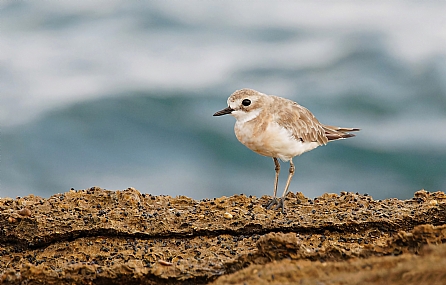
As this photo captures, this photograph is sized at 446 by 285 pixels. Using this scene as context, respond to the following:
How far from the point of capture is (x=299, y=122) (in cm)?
864

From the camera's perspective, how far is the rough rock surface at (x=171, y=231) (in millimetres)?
5160

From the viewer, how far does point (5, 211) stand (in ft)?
21.9

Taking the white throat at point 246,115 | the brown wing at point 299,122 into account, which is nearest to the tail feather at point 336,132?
the brown wing at point 299,122

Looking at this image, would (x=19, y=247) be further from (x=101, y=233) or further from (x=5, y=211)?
(x=101, y=233)

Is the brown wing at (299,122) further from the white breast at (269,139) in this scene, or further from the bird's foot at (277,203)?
the bird's foot at (277,203)

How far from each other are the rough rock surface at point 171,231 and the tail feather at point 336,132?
6.42 ft

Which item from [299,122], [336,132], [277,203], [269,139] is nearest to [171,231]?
[277,203]

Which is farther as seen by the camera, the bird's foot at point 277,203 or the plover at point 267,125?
the plover at point 267,125

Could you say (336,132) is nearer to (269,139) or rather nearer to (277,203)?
(269,139)

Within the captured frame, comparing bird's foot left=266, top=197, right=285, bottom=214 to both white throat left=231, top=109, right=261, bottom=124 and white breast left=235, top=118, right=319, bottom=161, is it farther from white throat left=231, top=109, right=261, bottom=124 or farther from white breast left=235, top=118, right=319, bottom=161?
white throat left=231, top=109, right=261, bottom=124

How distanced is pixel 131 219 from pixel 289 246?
8.06 feet

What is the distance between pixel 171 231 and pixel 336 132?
401 centimetres

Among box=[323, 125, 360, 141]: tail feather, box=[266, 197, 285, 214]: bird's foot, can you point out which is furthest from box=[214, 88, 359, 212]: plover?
box=[323, 125, 360, 141]: tail feather

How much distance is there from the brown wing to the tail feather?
6.5 inches
